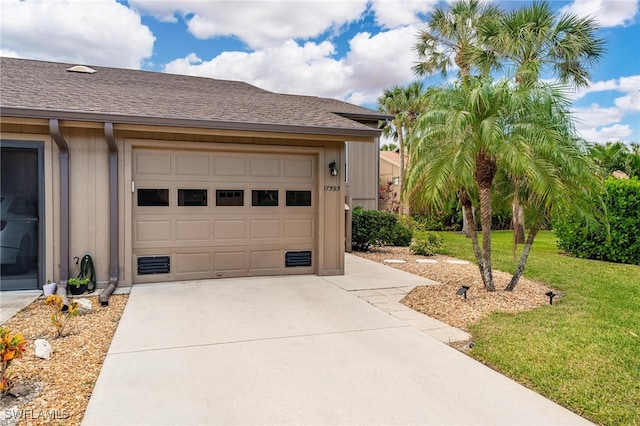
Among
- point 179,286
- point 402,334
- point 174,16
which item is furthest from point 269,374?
point 174,16

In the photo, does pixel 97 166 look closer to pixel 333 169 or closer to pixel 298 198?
pixel 298 198

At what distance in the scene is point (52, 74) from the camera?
26.8 feet

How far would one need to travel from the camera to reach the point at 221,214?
7.19 m

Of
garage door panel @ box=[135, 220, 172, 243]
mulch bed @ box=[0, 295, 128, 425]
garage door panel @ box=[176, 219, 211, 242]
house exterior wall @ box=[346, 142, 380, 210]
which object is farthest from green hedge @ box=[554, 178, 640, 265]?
mulch bed @ box=[0, 295, 128, 425]

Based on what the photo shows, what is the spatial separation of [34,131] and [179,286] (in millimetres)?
3156

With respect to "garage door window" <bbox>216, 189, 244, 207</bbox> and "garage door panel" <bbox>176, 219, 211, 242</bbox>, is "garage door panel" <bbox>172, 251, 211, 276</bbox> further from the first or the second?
"garage door window" <bbox>216, 189, 244, 207</bbox>

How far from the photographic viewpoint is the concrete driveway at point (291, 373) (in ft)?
8.87

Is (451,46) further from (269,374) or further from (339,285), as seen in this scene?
(269,374)

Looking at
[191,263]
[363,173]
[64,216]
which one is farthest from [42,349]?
[363,173]

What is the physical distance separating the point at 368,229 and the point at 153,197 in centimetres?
637

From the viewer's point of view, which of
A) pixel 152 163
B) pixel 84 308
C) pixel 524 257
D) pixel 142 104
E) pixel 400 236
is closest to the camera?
pixel 84 308

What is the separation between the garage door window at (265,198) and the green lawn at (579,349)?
13.7ft

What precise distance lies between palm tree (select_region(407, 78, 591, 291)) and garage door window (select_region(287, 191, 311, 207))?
234cm

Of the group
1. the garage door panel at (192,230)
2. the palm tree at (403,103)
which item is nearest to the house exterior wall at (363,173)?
the garage door panel at (192,230)
